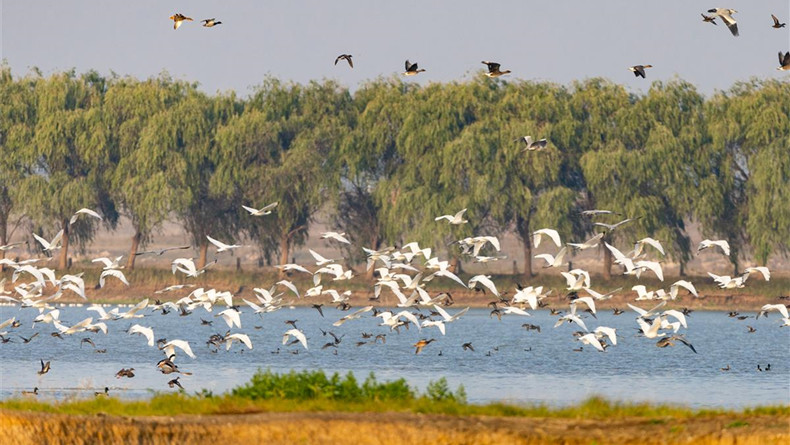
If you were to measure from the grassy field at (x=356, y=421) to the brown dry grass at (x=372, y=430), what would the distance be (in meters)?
0.02

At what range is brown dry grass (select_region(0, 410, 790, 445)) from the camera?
73.1 ft

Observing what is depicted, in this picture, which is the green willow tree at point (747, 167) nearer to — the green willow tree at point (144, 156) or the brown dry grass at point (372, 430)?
the green willow tree at point (144, 156)

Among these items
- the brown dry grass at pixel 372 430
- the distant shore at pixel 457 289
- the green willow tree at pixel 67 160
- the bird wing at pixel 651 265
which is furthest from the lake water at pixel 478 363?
the green willow tree at pixel 67 160

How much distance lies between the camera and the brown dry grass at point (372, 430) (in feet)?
73.1

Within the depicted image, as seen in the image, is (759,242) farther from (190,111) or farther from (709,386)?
(709,386)

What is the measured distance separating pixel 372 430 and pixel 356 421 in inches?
14.4

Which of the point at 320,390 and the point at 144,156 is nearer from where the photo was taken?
the point at 320,390

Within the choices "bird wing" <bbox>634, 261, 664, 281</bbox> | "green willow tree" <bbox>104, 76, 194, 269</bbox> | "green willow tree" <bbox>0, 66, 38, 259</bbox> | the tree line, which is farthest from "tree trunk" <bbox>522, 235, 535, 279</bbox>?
"bird wing" <bbox>634, 261, 664, 281</bbox>

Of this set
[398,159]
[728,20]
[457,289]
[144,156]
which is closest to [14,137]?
[144,156]

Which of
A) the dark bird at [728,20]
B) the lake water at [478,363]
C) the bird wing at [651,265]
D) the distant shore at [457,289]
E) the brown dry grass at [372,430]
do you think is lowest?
the lake water at [478,363]

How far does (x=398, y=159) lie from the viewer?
99.4 m

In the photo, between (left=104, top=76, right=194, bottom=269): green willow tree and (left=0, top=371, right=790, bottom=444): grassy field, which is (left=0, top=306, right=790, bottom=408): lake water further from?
(left=104, top=76, right=194, bottom=269): green willow tree

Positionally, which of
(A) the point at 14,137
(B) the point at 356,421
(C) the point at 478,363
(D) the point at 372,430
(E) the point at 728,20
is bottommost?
(C) the point at 478,363

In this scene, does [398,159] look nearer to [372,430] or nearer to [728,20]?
[728,20]
